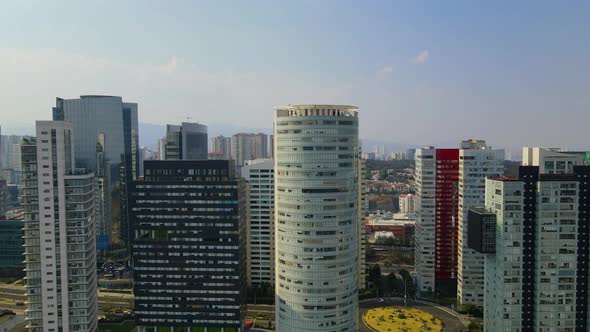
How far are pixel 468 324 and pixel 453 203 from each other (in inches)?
894

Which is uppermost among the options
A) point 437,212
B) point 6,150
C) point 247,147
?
point 247,147

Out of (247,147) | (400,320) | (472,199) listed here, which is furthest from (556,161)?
(247,147)

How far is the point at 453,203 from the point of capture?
82.4m

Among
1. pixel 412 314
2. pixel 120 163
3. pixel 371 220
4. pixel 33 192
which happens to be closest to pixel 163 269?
pixel 33 192

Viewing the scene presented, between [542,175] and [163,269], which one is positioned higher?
[542,175]

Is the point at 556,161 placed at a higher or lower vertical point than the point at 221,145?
lower

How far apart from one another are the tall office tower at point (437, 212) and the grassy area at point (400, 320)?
1224 centimetres

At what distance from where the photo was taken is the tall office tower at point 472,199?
74625 mm

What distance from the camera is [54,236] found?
58000 mm

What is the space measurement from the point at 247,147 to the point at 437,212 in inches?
4409

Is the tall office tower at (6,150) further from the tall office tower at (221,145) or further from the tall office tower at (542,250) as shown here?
the tall office tower at (542,250)

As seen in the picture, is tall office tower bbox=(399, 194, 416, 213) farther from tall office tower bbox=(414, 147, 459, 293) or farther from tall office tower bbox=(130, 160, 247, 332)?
tall office tower bbox=(130, 160, 247, 332)

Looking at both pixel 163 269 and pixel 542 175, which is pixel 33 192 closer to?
pixel 163 269

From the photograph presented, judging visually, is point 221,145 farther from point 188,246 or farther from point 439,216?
point 188,246
